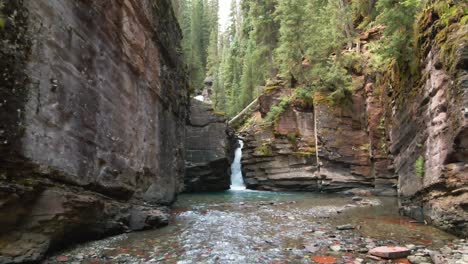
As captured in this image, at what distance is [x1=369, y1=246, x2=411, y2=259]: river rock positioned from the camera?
646cm

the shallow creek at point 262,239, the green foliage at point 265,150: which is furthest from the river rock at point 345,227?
the green foliage at point 265,150

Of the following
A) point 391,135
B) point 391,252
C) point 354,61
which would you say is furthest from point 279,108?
point 391,252

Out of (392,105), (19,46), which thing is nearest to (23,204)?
(19,46)

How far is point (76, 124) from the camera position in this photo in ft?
23.4

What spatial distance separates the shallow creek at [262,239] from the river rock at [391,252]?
0.29 m

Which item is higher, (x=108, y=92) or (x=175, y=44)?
(x=175, y=44)

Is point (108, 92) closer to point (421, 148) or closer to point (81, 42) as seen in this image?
point (81, 42)

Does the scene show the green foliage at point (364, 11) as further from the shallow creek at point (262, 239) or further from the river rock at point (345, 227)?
the river rock at point (345, 227)

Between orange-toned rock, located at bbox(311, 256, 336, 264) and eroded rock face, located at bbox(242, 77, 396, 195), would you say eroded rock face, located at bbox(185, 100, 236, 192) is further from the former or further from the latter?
orange-toned rock, located at bbox(311, 256, 336, 264)

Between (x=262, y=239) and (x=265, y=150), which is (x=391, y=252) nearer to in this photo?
(x=262, y=239)

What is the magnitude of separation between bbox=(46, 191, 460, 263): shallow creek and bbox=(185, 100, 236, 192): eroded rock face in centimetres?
1108

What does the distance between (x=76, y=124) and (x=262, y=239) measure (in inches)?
213

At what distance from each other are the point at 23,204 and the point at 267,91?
23.4 metres

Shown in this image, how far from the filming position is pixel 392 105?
48.5 ft
